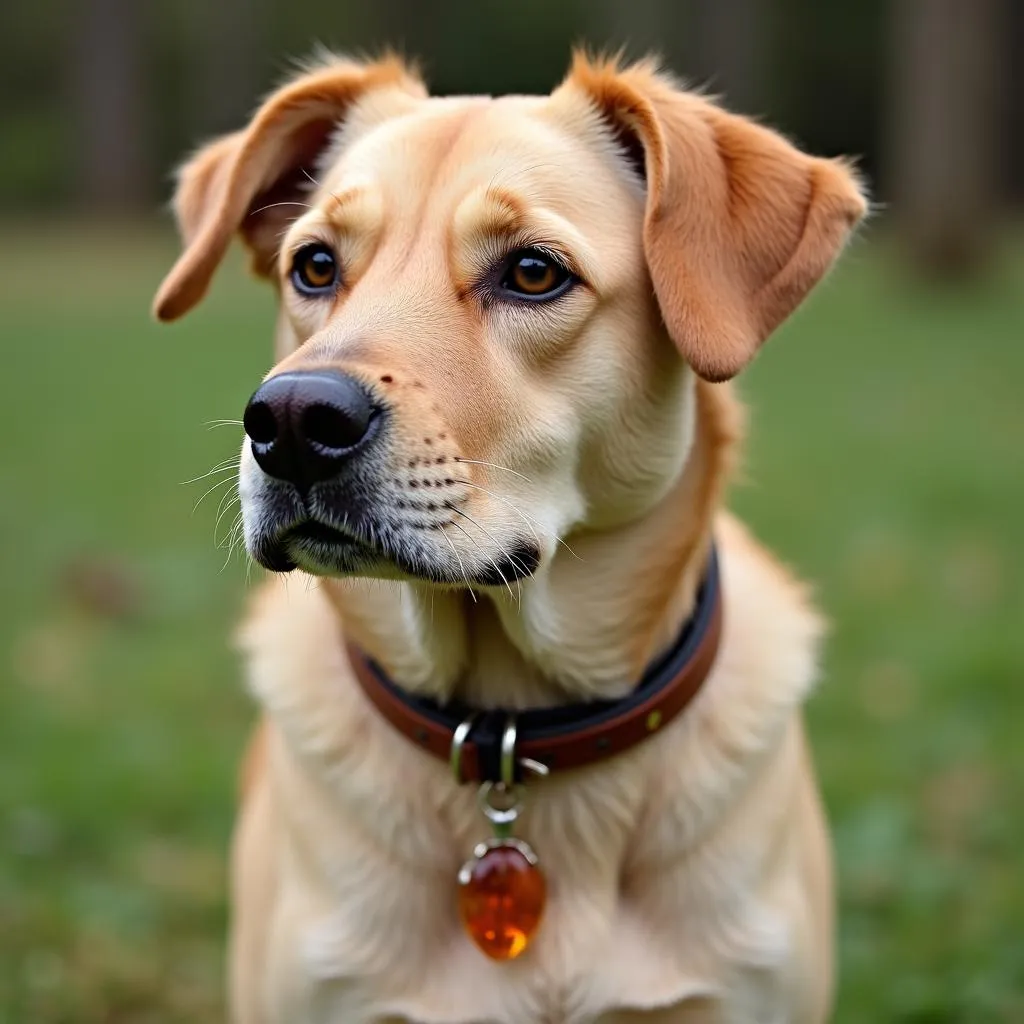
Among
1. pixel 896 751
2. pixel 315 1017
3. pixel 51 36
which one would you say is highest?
pixel 315 1017

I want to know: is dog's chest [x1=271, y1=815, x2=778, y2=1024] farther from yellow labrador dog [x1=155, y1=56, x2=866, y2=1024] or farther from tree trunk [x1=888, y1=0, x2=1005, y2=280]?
tree trunk [x1=888, y1=0, x2=1005, y2=280]

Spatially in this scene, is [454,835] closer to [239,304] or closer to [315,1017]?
[315,1017]

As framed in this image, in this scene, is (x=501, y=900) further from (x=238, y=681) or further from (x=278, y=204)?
(x=238, y=681)

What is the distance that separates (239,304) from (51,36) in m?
19.9

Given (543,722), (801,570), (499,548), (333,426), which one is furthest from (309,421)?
(801,570)

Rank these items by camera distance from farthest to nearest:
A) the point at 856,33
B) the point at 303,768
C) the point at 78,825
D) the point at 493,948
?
the point at 856,33, the point at 78,825, the point at 303,768, the point at 493,948

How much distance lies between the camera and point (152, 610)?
→ 654cm

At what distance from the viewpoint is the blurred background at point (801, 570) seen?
3.88 m

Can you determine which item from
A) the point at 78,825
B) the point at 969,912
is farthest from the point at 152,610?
the point at 969,912

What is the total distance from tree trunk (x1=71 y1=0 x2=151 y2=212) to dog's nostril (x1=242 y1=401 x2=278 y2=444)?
92.2 feet

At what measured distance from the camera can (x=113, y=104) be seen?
2919cm

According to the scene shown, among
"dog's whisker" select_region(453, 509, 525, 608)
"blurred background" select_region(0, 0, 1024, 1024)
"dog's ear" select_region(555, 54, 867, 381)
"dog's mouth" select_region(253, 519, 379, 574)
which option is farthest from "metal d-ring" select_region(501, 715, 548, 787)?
"dog's ear" select_region(555, 54, 867, 381)

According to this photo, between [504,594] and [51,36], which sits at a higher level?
[504,594]

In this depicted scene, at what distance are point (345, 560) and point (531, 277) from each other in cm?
61
